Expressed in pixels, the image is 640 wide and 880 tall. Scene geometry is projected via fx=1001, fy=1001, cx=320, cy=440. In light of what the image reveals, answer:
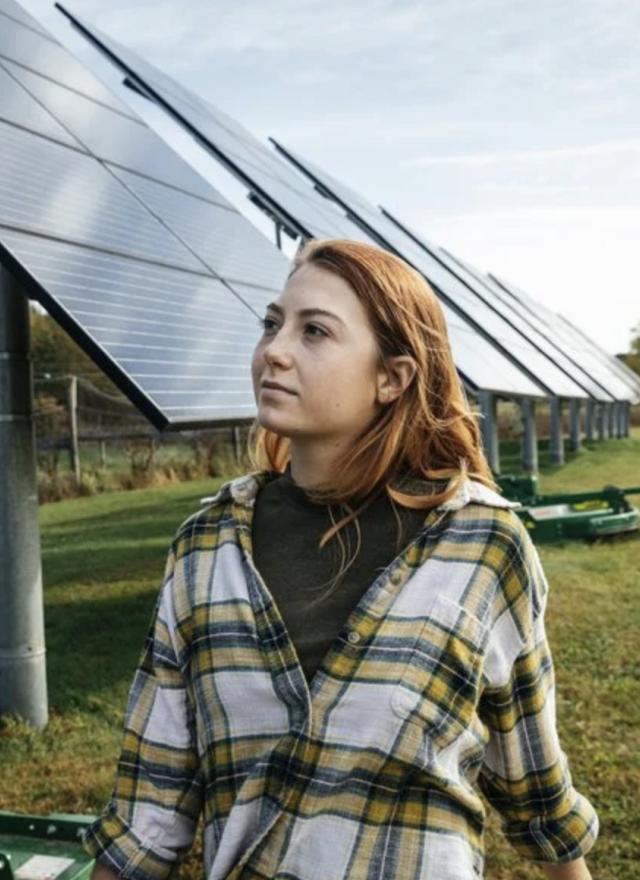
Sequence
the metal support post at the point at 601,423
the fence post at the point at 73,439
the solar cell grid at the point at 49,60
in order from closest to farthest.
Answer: the solar cell grid at the point at 49,60 → the fence post at the point at 73,439 → the metal support post at the point at 601,423

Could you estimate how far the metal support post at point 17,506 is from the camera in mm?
4980

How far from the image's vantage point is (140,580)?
31.4ft

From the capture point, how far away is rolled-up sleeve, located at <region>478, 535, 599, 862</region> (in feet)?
5.72

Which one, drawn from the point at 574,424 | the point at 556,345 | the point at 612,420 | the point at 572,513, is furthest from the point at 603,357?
the point at 572,513

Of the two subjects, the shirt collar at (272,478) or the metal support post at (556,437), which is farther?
the metal support post at (556,437)

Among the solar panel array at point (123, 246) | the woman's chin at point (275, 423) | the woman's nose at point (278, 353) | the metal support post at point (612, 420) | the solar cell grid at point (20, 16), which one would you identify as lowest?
the metal support post at point (612, 420)

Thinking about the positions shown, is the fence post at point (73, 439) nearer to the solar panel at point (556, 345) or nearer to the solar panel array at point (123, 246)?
the solar panel at point (556, 345)

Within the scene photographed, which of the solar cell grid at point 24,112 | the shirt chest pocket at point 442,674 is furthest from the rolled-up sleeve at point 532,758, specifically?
the solar cell grid at point 24,112

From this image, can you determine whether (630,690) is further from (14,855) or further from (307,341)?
(307,341)

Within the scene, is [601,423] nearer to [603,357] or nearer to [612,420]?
[612,420]

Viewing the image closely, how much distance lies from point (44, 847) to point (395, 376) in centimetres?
205

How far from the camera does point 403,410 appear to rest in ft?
5.85

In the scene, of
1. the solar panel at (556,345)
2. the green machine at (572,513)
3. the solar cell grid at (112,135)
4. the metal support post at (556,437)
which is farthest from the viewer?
the metal support post at (556,437)

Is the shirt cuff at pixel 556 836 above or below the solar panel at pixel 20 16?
below
